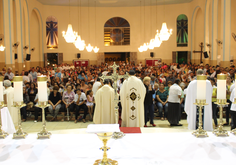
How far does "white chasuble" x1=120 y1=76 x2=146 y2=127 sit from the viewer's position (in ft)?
22.4

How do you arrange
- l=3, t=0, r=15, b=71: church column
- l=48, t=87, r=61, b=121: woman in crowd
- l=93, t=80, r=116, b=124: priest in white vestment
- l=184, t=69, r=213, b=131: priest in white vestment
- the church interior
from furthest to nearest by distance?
the church interior < l=3, t=0, r=15, b=71: church column < l=48, t=87, r=61, b=121: woman in crowd < l=93, t=80, r=116, b=124: priest in white vestment < l=184, t=69, r=213, b=131: priest in white vestment

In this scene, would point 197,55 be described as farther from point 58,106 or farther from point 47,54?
point 58,106

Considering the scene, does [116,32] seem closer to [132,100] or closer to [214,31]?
[214,31]

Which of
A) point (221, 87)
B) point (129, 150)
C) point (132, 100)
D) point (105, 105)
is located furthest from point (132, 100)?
point (129, 150)

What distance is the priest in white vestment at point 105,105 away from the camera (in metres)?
7.27

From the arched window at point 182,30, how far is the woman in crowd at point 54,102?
20.5 meters

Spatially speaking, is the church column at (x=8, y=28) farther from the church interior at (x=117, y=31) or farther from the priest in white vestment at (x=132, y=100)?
the priest in white vestment at (x=132, y=100)

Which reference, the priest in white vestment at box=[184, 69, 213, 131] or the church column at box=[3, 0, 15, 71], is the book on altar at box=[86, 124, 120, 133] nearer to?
the priest in white vestment at box=[184, 69, 213, 131]

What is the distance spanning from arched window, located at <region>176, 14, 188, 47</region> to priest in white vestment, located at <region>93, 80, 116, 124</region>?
22.0 meters

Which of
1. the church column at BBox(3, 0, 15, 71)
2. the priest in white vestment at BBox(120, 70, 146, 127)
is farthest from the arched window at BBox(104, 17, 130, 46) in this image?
the priest in white vestment at BBox(120, 70, 146, 127)

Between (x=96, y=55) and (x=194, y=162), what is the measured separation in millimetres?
26198

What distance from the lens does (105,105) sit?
7.37 m

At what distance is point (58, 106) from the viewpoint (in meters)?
9.74

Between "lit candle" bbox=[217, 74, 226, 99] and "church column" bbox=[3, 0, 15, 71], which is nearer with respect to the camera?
"lit candle" bbox=[217, 74, 226, 99]
